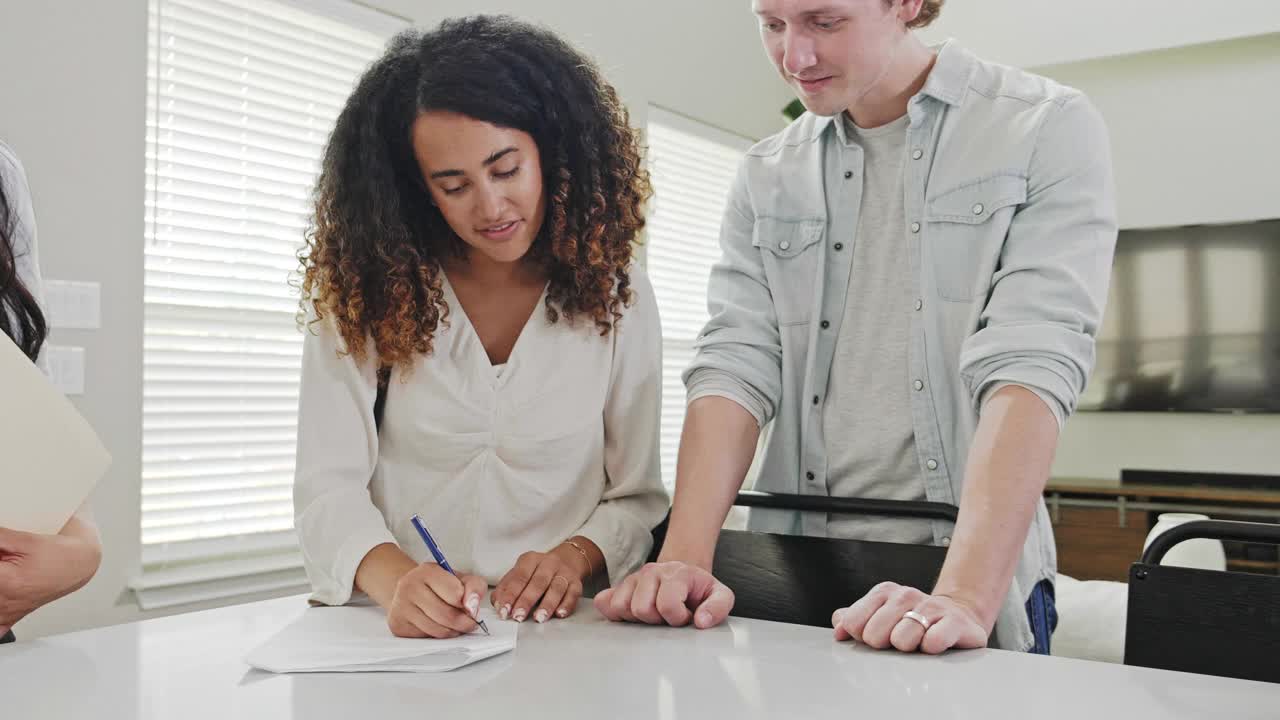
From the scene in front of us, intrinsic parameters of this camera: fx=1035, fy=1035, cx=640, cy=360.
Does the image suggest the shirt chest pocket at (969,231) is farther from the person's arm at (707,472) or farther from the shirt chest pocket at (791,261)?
the person's arm at (707,472)

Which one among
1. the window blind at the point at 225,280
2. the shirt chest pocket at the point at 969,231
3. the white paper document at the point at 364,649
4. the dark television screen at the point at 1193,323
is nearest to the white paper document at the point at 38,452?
the white paper document at the point at 364,649

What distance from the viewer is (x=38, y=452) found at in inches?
33.6

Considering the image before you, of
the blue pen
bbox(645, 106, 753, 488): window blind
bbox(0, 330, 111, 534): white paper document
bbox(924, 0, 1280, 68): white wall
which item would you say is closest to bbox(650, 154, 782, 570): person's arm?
the blue pen

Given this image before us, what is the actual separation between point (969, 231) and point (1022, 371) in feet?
0.68

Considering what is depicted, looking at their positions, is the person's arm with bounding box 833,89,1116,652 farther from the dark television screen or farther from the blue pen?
the dark television screen

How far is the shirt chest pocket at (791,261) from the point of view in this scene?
49.8 inches

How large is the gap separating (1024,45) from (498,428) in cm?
445

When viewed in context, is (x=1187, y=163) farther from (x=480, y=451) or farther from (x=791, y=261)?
(x=480, y=451)

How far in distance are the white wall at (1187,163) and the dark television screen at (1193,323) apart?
9cm

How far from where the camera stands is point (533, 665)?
0.80m

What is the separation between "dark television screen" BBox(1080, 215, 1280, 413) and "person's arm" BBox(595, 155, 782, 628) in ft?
13.1

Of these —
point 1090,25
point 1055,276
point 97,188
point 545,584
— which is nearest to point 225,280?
point 97,188

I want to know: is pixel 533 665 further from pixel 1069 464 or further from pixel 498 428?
pixel 1069 464

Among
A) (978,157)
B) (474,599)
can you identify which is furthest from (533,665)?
(978,157)
